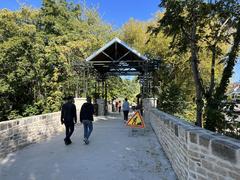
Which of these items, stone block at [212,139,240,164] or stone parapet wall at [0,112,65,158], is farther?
stone parapet wall at [0,112,65,158]

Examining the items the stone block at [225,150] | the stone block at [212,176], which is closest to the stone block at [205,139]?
the stone block at [225,150]

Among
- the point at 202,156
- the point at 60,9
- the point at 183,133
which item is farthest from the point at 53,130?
the point at 60,9

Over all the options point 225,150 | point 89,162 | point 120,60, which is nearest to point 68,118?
point 89,162

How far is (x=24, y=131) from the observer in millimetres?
10375

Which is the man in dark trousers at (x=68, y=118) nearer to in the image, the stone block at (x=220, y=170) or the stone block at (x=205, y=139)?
the stone block at (x=205, y=139)

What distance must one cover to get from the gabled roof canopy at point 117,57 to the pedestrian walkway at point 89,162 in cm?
1122

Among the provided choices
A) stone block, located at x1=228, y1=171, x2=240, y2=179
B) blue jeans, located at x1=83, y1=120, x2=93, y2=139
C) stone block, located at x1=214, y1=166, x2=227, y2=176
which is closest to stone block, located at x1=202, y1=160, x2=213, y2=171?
stone block, located at x1=214, y1=166, x2=227, y2=176

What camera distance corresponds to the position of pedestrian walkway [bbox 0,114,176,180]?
679 centimetres

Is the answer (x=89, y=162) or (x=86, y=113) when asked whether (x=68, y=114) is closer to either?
(x=86, y=113)

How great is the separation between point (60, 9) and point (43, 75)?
6319mm

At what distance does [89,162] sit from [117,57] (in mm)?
16428

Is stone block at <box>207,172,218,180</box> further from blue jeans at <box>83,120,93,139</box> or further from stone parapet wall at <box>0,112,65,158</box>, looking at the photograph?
blue jeans at <box>83,120,93,139</box>

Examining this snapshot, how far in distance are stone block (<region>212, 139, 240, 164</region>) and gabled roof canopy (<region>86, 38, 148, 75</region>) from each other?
17.5m

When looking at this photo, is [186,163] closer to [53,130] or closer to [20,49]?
[53,130]
